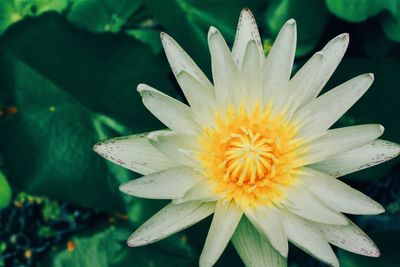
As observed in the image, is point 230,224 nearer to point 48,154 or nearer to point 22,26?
point 48,154

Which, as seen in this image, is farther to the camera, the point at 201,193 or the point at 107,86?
the point at 107,86

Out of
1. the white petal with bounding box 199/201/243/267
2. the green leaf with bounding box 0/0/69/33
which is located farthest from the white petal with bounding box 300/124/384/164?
the green leaf with bounding box 0/0/69/33

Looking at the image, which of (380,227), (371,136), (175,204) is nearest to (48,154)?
(175,204)

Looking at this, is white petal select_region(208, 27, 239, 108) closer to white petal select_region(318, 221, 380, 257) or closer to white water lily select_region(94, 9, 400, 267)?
white water lily select_region(94, 9, 400, 267)

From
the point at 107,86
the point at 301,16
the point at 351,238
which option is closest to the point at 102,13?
the point at 107,86

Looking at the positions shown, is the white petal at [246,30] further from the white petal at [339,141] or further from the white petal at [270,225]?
the white petal at [270,225]

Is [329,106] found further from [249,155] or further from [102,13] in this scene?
[102,13]
